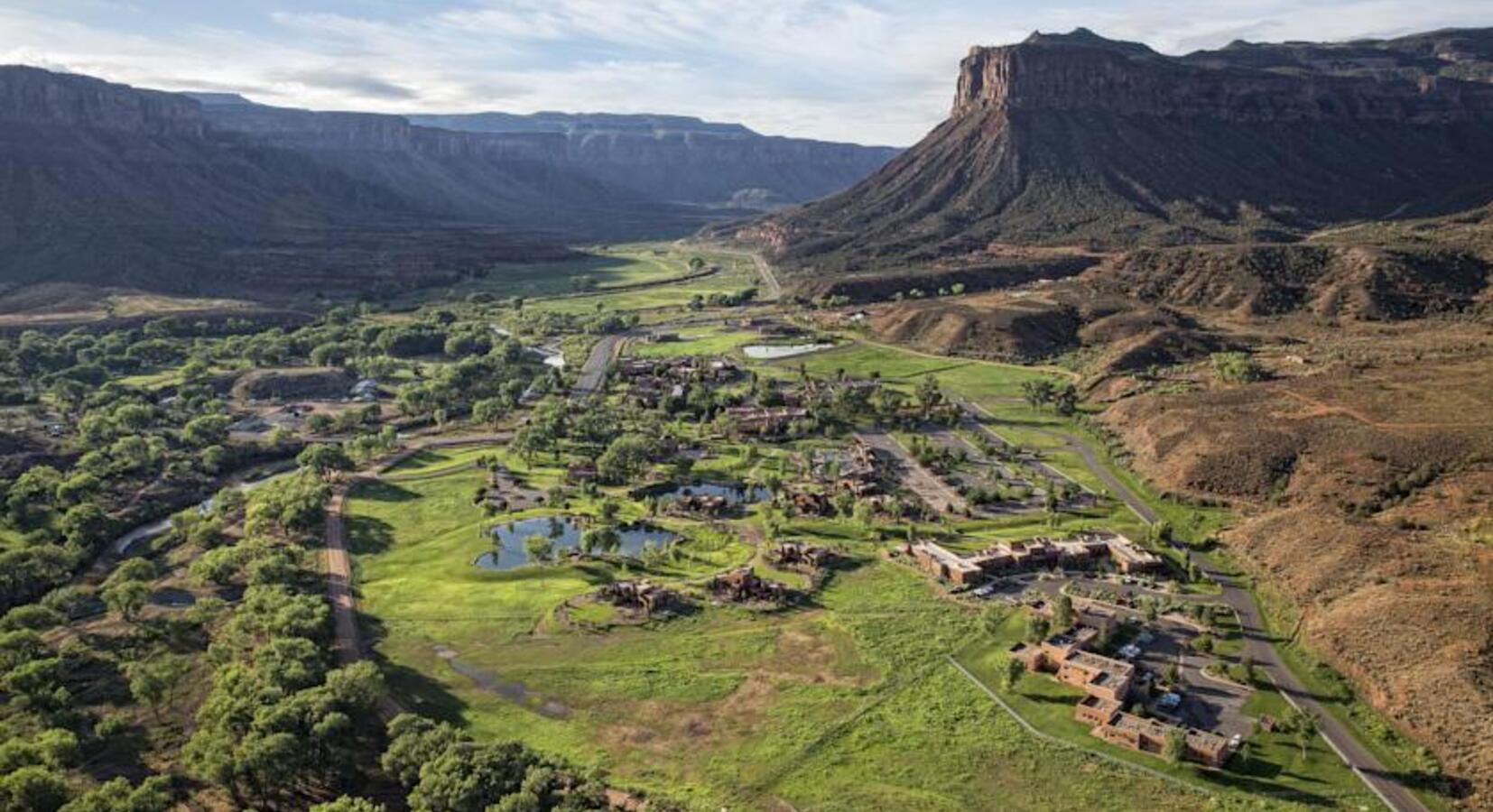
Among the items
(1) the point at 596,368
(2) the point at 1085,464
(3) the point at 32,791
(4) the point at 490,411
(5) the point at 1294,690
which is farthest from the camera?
(1) the point at 596,368

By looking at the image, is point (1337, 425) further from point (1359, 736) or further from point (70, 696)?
point (70, 696)

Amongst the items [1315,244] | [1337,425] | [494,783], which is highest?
[1315,244]

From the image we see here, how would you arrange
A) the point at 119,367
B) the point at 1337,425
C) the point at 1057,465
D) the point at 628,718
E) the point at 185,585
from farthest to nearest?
the point at 119,367 < the point at 1057,465 < the point at 1337,425 < the point at 185,585 < the point at 628,718

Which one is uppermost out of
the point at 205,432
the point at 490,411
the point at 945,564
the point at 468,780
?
the point at 945,564

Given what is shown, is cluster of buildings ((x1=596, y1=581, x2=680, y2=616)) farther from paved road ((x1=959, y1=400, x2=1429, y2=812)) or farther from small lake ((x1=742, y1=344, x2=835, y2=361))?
small lake ((x1=742, y1=344, x2=835, y2=361))

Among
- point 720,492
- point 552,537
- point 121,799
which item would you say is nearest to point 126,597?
Result: point 121,799

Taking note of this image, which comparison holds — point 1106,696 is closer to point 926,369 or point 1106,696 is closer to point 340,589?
point 340,589

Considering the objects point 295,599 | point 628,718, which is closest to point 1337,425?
point 628,718
